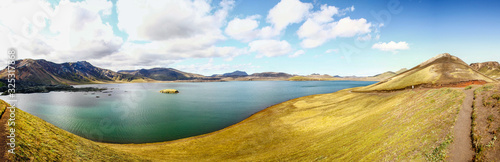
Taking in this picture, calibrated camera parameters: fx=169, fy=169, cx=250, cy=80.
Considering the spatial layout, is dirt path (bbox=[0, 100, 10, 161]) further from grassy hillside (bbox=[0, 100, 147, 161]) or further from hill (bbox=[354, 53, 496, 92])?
hill (bbox=[354, 53, 496, 92])

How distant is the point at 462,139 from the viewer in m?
9.95

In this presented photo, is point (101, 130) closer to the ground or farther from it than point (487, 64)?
closer to the ground

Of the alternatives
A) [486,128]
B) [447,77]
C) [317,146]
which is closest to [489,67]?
[447,77]

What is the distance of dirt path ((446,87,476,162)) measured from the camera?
8.87m

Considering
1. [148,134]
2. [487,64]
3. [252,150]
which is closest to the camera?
[252,150]

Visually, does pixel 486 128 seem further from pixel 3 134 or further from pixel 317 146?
pixel 3 134

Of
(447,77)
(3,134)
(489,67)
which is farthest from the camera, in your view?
(489,67)

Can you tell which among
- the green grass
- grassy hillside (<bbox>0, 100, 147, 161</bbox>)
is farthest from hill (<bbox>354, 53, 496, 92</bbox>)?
grassy hillside (<bbox>0, 100, 147, 161</bbox>)

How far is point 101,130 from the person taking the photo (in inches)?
1476

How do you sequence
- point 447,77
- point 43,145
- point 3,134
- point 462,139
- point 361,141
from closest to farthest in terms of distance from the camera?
1. point 3,134
2. point 462,139
3. point 43,145
4. point 361,141
5. point 447,77

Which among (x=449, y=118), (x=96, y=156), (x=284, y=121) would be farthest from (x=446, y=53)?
(x=96, y=156)

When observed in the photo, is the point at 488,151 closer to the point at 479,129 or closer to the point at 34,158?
the point at 479,129

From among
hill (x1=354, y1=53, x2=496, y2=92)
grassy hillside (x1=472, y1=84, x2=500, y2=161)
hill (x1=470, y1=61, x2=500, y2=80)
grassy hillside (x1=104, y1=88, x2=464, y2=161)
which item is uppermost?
hill (x1=470, y1=61, x2=500, y2=80)

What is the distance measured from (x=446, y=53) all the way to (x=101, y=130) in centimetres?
9590
